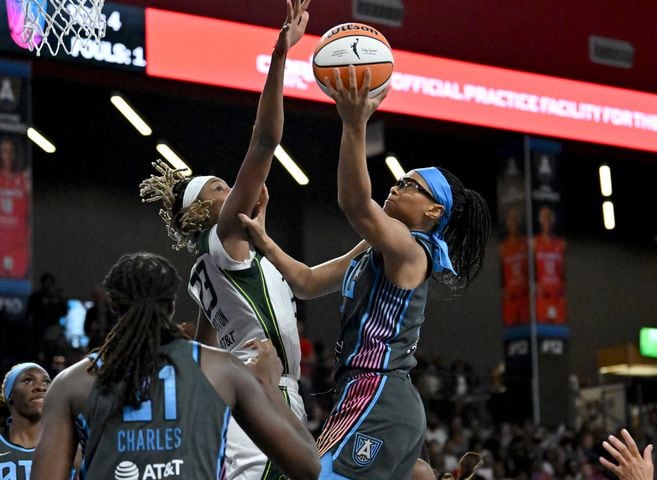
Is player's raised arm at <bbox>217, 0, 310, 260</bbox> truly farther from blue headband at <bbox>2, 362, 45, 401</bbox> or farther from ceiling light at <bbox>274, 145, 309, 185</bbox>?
ceiling light at <bbox>274, 145, 309, 185</bbox>

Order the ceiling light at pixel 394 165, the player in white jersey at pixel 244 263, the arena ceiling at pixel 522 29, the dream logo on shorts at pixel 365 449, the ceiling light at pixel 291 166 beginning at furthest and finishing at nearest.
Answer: the ceiling light at pixel 394 165
the ceiling light at pixel 291 166
the arena ceiling at pixel 522 29
the player in white jersey at pixel 244 263
the dream logo on shorts at pixel 365 449

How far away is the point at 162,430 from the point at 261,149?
6.22 feet

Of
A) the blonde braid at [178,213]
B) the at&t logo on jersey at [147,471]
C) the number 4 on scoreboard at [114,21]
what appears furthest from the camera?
the number 4 on scoreboard at [114,21]

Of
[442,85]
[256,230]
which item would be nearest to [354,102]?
[256,230]

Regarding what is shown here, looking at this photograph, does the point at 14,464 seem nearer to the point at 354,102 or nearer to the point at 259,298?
the point at 259,298

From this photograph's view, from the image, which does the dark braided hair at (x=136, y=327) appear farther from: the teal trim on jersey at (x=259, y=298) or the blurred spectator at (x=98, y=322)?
the blurred spectator at (x=98, y=322)

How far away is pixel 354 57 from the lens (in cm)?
472

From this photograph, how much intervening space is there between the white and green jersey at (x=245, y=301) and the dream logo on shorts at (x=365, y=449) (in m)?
0.67

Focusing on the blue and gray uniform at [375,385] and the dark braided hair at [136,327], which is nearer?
the dark braided hair at [136,327]

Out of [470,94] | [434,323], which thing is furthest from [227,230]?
[434,323]

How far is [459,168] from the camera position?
818 inches

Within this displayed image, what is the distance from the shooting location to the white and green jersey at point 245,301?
4.78m

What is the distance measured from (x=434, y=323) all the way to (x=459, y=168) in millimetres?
3468

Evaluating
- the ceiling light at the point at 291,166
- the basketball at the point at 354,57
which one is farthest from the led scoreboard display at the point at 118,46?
the basketball at the point at 354,57
